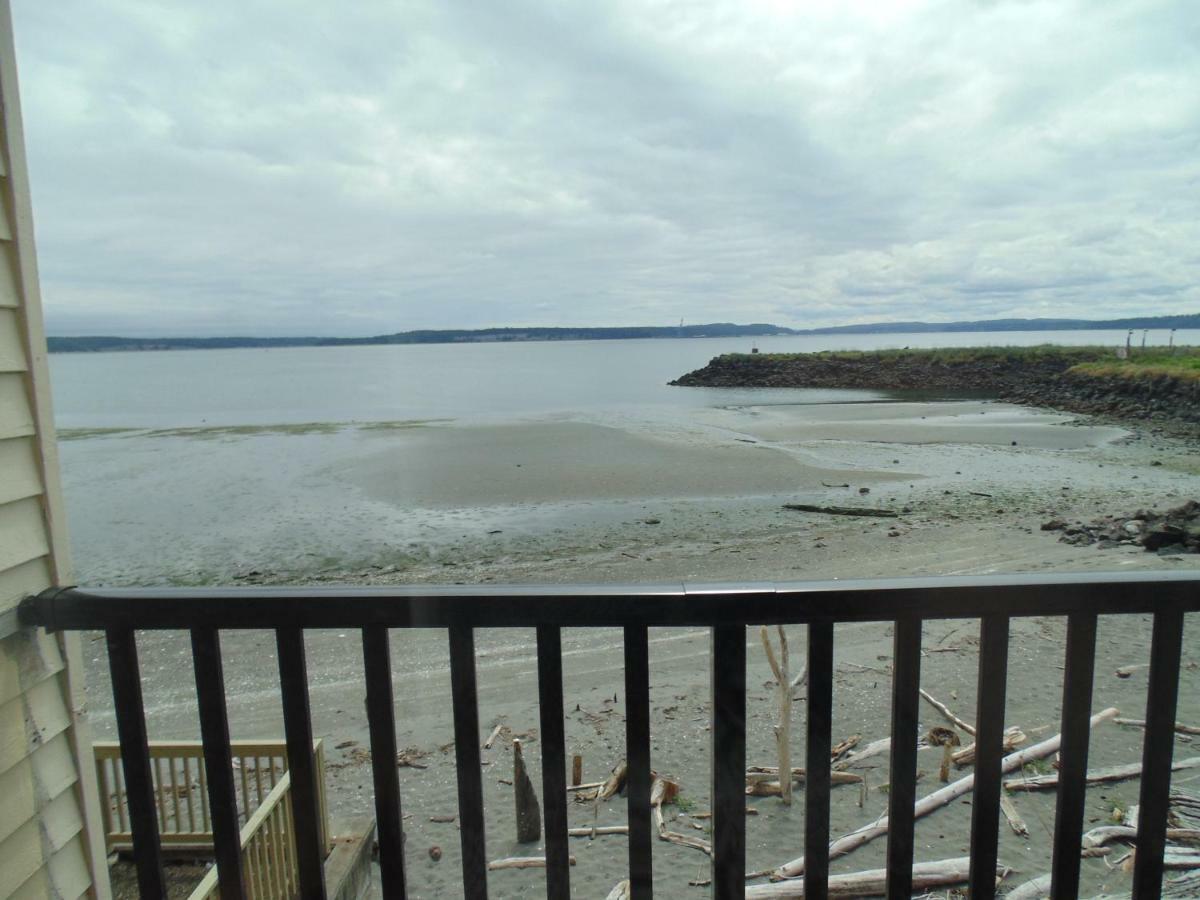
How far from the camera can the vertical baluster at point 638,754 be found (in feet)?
5.21

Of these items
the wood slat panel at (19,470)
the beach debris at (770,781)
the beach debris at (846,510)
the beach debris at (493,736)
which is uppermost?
the wood slat panel at (19,470)

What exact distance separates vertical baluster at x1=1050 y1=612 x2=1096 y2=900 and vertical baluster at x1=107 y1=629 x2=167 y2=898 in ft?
6.44

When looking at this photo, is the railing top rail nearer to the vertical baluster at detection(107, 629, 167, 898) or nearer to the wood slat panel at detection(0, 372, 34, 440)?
the vertical baluster at detection(107, 629, 167, 898)

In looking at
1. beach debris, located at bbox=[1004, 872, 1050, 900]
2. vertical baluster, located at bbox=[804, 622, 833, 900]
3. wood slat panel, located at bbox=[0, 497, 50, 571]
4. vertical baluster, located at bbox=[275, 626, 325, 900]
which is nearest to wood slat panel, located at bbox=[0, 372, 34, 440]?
wood slat panel, located at bbox=[0, 497, 50, 571]

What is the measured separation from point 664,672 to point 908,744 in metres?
5.63

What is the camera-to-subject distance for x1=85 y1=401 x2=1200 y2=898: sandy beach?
4715mm

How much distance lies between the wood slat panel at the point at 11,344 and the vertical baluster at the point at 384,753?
1.00 m

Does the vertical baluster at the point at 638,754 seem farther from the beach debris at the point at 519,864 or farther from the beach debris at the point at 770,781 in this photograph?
the beach debris at the point at 770,781

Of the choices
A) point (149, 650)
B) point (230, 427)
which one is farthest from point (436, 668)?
point (230, 427)

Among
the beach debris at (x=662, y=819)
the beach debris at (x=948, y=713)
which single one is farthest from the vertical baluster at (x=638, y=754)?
the beach debris at (x=948, y=713)

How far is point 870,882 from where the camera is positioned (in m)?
3.76

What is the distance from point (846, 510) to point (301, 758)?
1440 centimetres

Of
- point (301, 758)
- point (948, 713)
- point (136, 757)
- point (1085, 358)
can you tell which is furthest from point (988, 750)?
point (1085, 358)

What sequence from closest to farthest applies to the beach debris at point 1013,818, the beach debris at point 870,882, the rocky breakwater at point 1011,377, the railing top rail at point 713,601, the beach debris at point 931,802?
1. the railing top rail at point 713,601
2. the beach debris at point 870,882
3. the beach debris at point 931,802
4. the beach debris at point 1013,818
5. the rocky breakwater at point 1011,377
